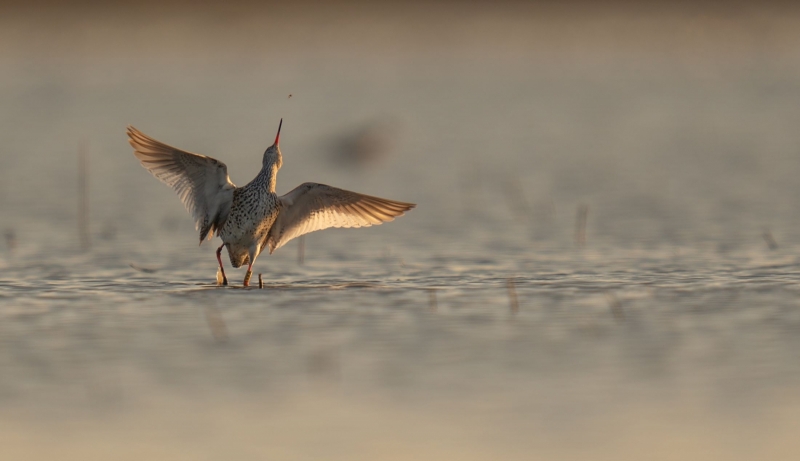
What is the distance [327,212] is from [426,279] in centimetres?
109

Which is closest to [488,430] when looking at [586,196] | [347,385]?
[347,385]

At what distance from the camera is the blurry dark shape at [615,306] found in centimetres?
784

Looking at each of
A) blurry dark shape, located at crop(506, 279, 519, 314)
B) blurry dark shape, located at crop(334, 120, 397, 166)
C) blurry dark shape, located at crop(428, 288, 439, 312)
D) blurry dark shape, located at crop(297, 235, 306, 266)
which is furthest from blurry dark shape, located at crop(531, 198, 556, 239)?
blurry dark shape, located at crop(334, 120, 397, 166)

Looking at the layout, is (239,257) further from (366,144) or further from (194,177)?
(366,144)

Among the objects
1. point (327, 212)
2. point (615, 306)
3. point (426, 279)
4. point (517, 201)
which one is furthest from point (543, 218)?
point (615, 306)

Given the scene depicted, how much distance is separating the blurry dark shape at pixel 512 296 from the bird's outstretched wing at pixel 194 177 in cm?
221

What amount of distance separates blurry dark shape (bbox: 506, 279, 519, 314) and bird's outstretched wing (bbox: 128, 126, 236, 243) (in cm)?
221

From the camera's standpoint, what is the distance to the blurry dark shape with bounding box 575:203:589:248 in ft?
36.2

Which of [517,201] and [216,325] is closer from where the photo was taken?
[216,325]

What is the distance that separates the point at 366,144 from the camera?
1777 centimetres

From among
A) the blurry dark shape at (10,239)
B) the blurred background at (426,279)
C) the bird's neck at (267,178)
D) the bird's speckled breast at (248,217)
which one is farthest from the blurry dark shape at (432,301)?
the blurry dark shape at (10,239)

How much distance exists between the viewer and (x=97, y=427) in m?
5.69

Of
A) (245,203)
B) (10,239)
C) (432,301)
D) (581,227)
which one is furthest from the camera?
(581,227)

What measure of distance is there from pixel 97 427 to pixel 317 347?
1.70 m
